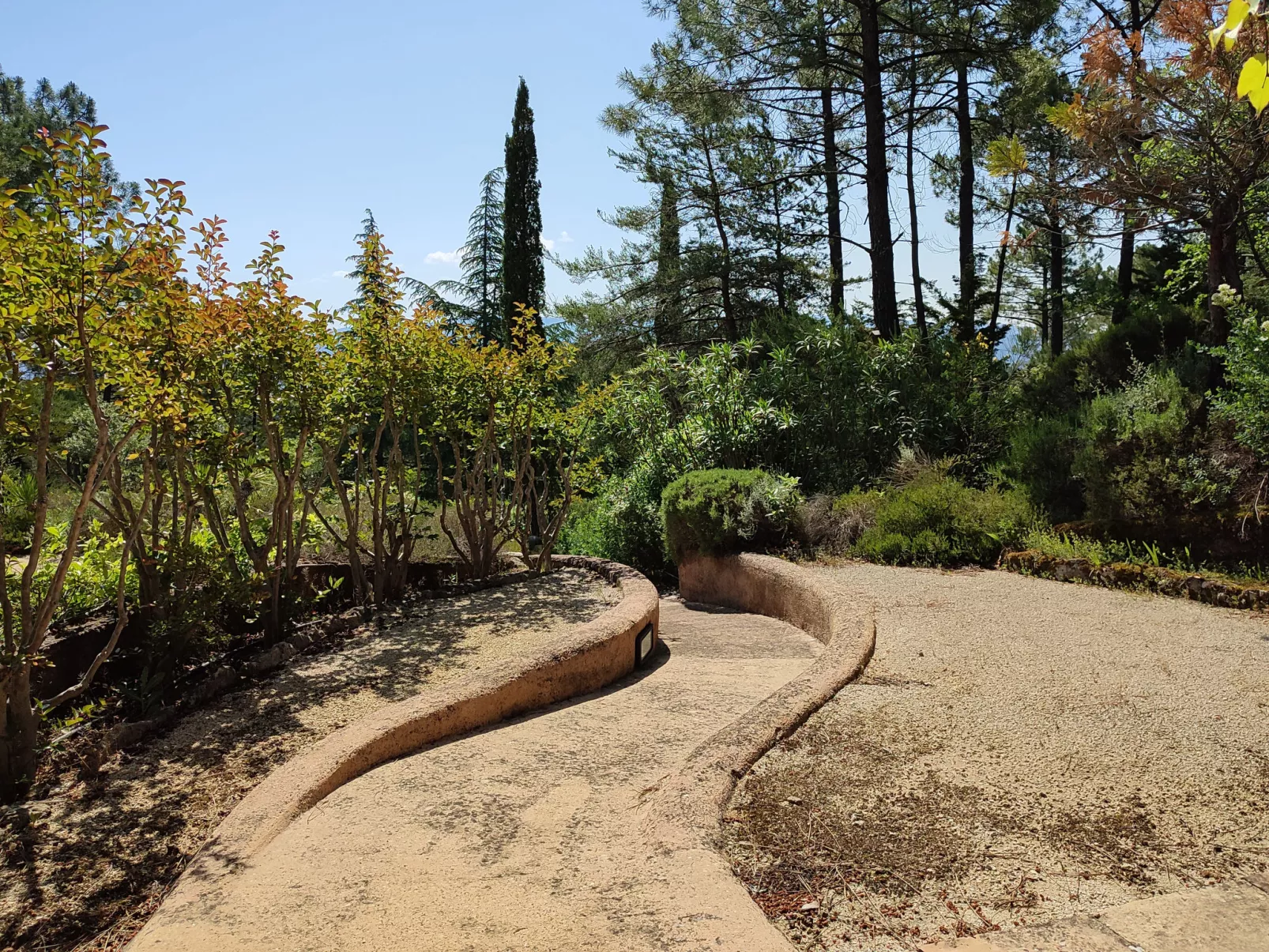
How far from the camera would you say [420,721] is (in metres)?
3.54

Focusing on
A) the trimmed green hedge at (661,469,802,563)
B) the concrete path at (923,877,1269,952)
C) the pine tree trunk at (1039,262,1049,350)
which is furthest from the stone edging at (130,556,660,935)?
the pine tree trunk at (1039,262,1049,350)

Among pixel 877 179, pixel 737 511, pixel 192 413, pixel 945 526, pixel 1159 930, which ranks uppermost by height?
pixel 877 179

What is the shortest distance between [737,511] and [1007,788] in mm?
4949

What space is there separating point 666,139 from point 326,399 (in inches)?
527

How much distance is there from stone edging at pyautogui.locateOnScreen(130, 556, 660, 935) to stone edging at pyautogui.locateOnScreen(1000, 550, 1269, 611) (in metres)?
3.07

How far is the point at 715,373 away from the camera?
1038 centimetres

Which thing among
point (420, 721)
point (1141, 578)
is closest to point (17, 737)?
point (420, 721)

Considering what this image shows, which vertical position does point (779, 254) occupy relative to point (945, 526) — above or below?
above

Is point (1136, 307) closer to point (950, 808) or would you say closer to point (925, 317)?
point (925, 317)

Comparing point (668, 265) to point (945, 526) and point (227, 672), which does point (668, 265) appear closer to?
point (945, 526)

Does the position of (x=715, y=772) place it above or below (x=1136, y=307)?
below

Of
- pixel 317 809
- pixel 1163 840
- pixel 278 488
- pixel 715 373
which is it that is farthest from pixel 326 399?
pixel 715 373

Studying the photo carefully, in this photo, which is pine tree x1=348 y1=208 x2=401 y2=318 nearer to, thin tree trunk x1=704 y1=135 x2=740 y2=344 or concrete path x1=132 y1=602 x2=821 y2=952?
concrete path x1=132 y1=602 x2=821 y2=952

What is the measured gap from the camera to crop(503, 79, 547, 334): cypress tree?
61.8ft
